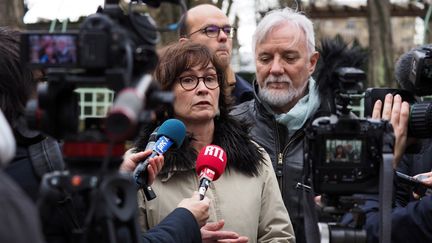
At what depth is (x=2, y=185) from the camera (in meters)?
1.73

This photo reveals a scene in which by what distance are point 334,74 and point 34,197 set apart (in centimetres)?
123

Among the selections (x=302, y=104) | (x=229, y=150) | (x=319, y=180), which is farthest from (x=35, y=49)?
(x=302, y=104)

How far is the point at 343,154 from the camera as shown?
10.1 feet

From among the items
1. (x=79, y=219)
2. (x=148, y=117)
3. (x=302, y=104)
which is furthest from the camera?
(x=302, y=104)

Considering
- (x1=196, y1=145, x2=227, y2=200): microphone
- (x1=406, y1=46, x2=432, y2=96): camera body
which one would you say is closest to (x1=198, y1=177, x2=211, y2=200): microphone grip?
(x1=196, y1=145, x2=227, y2=200): microphone

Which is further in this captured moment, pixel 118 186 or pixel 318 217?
pixel 318 217

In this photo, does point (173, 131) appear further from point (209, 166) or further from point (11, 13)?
point (11, 13)

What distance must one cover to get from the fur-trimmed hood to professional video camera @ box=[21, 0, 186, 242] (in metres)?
1.39

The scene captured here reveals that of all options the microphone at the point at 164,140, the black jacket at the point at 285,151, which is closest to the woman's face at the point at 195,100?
the black jacket at the point at 285,151

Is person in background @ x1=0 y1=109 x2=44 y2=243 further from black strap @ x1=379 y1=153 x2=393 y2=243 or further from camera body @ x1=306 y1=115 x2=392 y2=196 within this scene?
black strap @ x1=379 y1=153 x2=393 y2=243

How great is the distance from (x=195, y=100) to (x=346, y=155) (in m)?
1.08

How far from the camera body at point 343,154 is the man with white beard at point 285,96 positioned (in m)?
1.29

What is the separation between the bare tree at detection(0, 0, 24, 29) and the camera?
21.6 feet

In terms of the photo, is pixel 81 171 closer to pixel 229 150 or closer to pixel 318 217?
pixel 318 217
